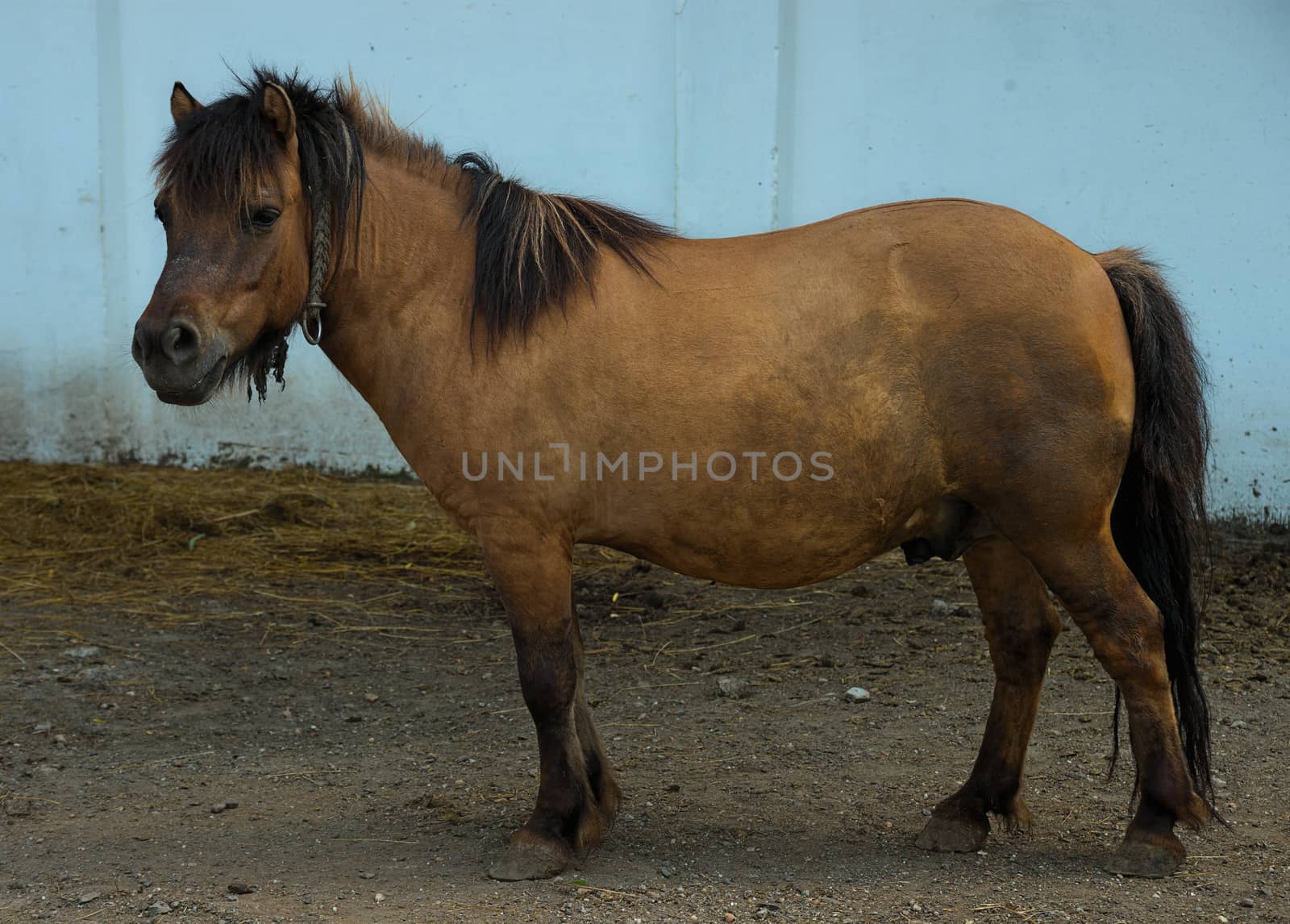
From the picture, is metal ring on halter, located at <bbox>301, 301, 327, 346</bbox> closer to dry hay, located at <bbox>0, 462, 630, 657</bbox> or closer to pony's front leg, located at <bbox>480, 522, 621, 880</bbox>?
pony's front leg, located at <bbox>480, 522, 621, 880</bbox>

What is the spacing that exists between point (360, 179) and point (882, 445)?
1513 mm

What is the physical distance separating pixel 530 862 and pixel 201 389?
4.74 feet

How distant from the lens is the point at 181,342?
9.05ft

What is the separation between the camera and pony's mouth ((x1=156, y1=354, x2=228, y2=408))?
278 centimetres

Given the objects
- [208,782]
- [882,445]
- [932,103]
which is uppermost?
[932,103]

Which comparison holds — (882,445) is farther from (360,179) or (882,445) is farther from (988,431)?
(360,179)

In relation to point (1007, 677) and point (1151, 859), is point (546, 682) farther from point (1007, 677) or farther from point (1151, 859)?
point (1151, 859)

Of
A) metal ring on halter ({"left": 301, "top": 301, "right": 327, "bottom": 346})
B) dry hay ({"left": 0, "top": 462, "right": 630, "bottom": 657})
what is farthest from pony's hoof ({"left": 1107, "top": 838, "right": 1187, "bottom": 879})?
dry hay ({"left": 0, "top": 462, "right": 630, "bottom": 657})

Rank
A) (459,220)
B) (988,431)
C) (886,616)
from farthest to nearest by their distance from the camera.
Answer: (886,616), (459,220), (988,431)

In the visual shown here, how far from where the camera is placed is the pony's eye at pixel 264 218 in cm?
285

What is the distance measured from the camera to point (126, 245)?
721 centimetres

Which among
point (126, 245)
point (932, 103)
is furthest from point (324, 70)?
point (932, 103)

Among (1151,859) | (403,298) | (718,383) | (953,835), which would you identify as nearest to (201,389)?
(403,298)

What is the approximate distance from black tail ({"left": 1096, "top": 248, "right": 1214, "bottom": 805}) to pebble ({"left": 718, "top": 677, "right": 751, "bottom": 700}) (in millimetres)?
1762
